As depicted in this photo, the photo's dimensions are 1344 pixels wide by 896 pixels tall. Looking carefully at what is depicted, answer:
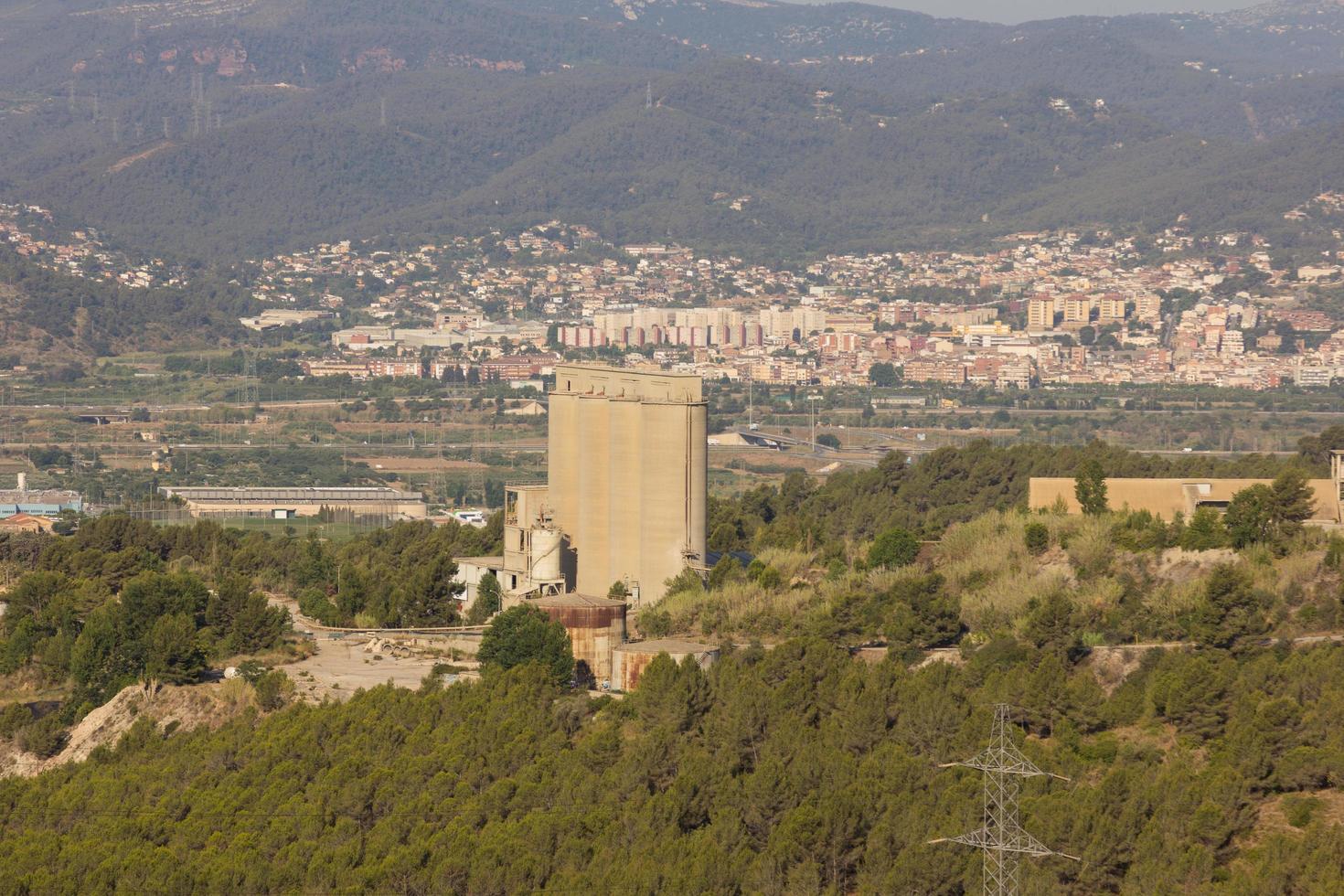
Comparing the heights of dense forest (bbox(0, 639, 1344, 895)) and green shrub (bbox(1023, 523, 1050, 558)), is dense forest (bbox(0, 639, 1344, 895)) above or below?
below

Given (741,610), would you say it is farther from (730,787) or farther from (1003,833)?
(1003,833)

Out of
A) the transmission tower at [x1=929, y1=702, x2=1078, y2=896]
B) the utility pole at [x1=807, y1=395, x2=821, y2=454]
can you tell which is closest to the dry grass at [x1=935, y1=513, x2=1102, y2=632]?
the transmission tower at [x1=929, y1=702, x2=1078, y2=896]

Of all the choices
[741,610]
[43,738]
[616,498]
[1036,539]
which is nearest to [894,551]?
[1036,539]

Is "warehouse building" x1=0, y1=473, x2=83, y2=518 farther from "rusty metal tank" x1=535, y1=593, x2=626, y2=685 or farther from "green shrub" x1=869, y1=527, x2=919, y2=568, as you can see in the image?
"rusty metal tank" x1=535, y1=593, x2=626, y2=685

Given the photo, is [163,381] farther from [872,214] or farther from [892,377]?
[872,214]

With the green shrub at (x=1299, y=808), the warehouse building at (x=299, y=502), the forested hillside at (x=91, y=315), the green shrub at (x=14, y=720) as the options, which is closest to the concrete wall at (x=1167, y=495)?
the green shrub at (x=1299, y=808)

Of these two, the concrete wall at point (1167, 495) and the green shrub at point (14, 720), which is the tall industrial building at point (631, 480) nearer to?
the concrete wall at point (1167, 495)

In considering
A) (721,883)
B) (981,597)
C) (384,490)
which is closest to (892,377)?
(384,490)
